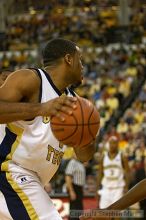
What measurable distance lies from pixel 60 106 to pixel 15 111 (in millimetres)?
440

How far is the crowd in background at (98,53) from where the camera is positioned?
56.7 ft

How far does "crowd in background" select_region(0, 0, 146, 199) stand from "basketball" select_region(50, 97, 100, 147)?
9924 millimetres

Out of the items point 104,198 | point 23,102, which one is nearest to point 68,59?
point 23,102

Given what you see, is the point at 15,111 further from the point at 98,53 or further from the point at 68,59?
the point at 98,53

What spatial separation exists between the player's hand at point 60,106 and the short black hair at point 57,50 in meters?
0.93

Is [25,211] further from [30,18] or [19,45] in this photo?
[30,18]

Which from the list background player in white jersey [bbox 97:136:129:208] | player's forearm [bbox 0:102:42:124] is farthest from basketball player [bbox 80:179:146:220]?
background player in white jersey [bbox 97:136:129:208]

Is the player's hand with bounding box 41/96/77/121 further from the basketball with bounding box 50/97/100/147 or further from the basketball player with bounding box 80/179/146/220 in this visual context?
the basketball player with bounding box 80/179/146/220

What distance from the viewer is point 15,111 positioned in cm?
443

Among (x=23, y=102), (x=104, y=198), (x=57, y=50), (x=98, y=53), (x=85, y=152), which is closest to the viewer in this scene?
(x=23, y=102)

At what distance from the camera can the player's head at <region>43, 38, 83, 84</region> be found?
16.5ft

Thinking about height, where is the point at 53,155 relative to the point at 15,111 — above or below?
below

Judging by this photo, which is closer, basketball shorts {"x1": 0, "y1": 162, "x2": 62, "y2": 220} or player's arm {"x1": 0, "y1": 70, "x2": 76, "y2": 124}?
player's arm {"x1": 0, "y1": 70, "x2": 76, "y2": 124}

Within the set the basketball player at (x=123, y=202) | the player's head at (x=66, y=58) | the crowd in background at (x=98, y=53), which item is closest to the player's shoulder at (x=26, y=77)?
the player's head at (x=66, y=58)
